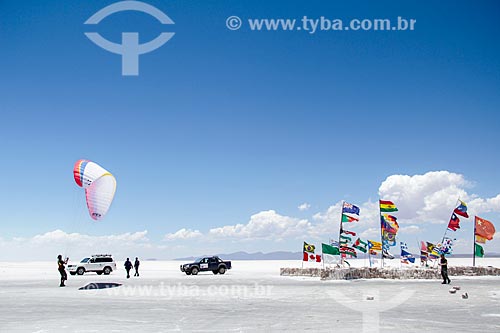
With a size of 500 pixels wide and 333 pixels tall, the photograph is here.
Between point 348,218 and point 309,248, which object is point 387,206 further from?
point 309,248

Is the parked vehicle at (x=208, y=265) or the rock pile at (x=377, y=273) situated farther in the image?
the parked vehicle at (x=208, y=265)

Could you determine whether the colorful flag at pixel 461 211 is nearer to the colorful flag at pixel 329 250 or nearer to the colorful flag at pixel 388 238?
the colorful flag at pixel 388 238

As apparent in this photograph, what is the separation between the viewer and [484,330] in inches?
458

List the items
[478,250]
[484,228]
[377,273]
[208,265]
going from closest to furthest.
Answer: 1. [377,273]
2. [478,250]
3. [484,228]
4. [208,265]

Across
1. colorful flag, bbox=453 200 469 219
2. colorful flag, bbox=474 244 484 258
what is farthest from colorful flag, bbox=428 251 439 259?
colorful flag, bbox=453 200 469 219

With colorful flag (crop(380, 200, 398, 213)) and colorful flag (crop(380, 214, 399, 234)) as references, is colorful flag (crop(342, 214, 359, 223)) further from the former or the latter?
colorful flag (crop(380, 200, 398, 213))

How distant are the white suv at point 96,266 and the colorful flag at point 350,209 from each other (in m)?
23.1

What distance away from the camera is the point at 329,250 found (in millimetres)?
35188

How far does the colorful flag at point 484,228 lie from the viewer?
39716 mm

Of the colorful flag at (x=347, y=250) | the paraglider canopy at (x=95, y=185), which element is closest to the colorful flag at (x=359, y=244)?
the colorful flag at (x=347, y=250)

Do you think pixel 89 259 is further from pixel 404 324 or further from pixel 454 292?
pixel 404 324

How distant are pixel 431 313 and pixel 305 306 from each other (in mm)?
4196

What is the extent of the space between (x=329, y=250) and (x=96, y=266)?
22.7m

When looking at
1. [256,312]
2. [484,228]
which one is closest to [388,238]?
[484,228]
